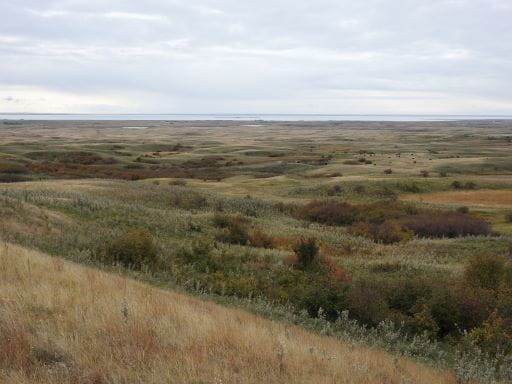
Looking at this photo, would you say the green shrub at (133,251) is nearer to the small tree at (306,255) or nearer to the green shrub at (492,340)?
the small tree at (306,255)

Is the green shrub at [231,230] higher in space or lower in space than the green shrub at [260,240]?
higher

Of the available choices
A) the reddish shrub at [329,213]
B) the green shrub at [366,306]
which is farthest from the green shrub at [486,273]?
Result: the reddish shrub at [329,213]

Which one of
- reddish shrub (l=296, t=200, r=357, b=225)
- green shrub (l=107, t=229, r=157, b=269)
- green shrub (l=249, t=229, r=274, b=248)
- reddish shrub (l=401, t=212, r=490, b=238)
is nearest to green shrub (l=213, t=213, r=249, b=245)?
green shrub (l=249, t=229, r=274, b=248)

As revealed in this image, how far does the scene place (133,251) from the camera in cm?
1514

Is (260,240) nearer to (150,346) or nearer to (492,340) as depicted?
(492,340)

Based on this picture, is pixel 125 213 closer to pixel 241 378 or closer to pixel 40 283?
pixel 40 283

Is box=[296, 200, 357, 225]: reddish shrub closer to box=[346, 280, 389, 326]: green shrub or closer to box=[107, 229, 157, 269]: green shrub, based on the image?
box=[107, 229, 157, 269]: green shrub

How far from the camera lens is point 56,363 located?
523cm

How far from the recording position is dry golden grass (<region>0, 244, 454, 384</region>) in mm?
5172

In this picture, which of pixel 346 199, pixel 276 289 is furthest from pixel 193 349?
pixel 346 199

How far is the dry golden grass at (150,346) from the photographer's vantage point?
17.0 ft

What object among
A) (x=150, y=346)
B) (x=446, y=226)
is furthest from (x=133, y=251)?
(x=446, y=226)

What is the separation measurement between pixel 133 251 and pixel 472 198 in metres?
35.0

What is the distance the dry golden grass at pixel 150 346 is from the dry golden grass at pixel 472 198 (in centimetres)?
3586
